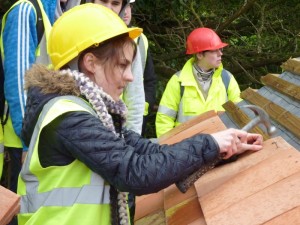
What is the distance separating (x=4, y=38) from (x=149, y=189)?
1.84m

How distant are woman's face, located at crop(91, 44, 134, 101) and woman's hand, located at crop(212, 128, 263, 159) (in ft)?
1.34

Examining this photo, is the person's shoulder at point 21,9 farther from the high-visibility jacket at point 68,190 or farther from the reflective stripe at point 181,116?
the reflective stripe at point 181,116

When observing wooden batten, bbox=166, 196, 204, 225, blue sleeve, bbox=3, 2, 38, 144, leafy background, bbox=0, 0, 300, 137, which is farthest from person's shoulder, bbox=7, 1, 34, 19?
leafy background, bbox=0, 0, 300, 137

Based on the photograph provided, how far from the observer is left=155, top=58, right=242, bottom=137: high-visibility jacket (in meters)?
5.09

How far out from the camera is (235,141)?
2020 mm

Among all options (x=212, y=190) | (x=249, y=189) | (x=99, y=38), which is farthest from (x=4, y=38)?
(x=249, y=189)

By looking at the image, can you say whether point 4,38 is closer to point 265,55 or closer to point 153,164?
point 153,164

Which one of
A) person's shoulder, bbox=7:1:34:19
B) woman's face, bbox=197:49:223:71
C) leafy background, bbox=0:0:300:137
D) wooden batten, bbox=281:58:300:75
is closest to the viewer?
wooden batten, bbox=281:58:300:75

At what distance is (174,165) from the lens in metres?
1.89

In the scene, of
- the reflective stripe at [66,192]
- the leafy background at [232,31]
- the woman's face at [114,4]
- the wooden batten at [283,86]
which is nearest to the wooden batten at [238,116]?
the wooden batten at [283,86]

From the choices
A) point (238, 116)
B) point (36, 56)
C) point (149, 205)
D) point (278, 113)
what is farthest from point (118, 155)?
point (36, 56)

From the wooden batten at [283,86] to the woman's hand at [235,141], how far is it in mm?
603

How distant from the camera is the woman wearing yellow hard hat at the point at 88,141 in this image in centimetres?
188

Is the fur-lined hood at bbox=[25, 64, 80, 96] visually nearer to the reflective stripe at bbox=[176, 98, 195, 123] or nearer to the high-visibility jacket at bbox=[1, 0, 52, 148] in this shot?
the high-visibility jacket at bbox=[1, 0, 52, 148]
